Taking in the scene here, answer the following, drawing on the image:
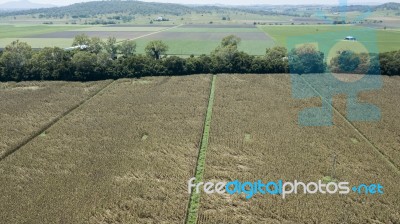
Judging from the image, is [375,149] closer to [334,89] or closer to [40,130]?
[334,89]

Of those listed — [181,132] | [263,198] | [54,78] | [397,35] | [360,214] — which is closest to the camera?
[360,214]

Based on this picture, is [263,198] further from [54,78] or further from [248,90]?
[54,78]

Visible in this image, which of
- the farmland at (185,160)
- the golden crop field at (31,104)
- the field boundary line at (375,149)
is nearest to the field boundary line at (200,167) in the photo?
the farmland at (185,160)

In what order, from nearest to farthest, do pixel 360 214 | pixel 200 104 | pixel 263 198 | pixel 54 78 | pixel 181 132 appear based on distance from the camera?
pixel 360 214 < pixel 263 198 < pixel 181 132 < pixel 200 104 < pixel 54 78

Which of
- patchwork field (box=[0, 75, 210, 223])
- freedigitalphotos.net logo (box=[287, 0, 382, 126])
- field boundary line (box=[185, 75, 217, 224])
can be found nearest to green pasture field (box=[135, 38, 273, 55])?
freedigitalphotos.net logo (box=[287, 0, 382, 126])

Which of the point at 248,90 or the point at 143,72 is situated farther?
the point at 143,72

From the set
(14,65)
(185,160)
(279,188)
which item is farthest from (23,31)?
(279,188)

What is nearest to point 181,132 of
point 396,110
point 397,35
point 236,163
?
point 236,163
